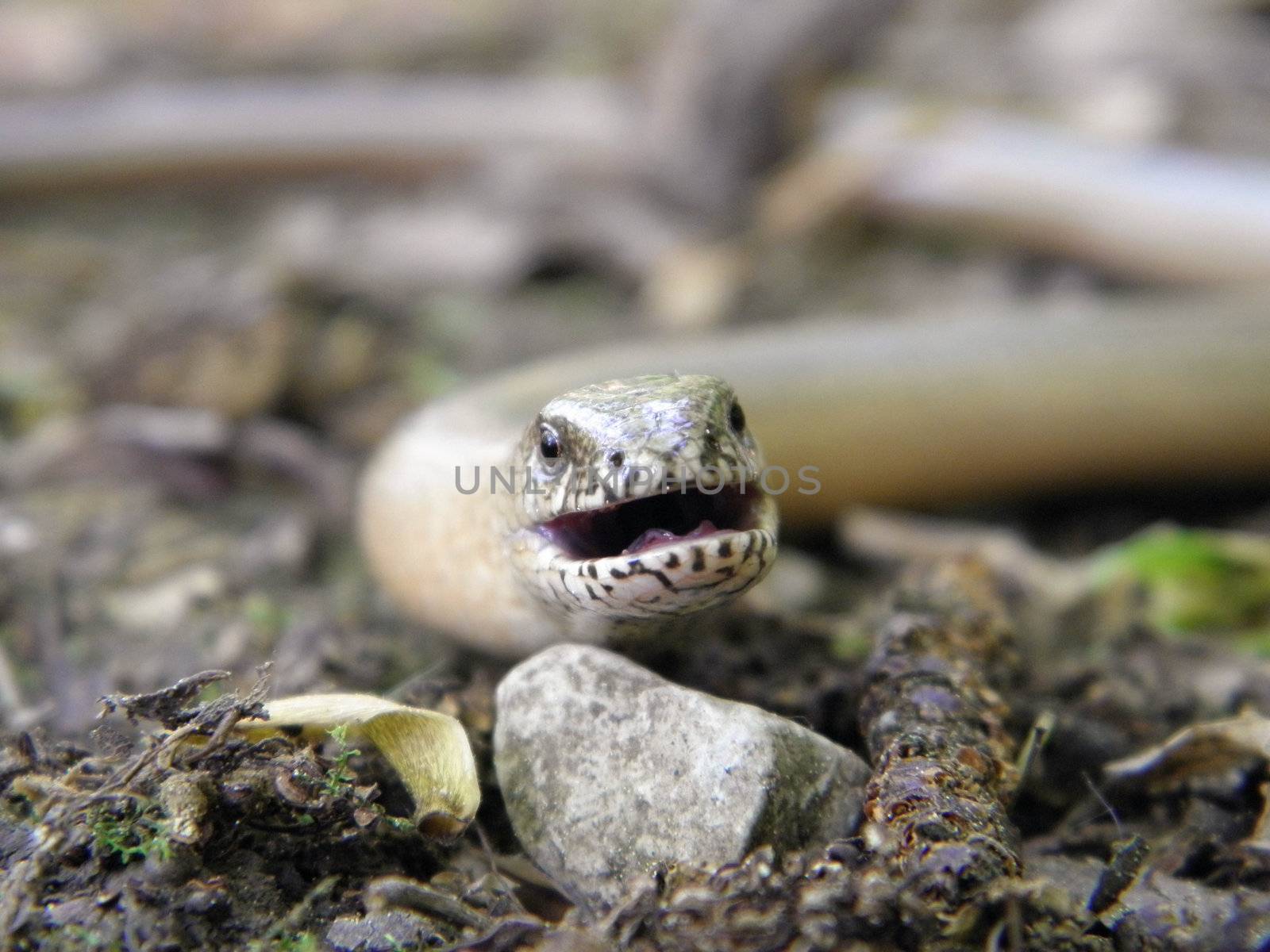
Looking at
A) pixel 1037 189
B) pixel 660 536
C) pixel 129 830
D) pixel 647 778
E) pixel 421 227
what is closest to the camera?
pixel 129 830

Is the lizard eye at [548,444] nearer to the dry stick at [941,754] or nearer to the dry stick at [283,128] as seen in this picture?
the dry stick at [941,754]

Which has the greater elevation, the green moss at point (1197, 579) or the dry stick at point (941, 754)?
the dry stick at point (941, 754)

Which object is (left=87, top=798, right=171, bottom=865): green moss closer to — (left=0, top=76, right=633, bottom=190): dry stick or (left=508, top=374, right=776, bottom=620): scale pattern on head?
(left=508, top=374, right=776, bottom=620): scale pattern on head

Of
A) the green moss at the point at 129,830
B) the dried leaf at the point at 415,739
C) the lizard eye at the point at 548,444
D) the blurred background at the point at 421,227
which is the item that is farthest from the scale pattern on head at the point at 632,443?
the green moss at the point at 129,830

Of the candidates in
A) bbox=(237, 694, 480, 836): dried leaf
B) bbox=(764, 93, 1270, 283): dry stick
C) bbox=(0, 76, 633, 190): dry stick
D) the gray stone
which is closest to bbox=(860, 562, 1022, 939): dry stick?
the gray stone

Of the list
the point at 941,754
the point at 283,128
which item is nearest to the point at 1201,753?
the point at 941,754

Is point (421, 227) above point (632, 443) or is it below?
above

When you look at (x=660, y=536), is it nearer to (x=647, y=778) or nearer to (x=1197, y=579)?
(x=647, y=778)
